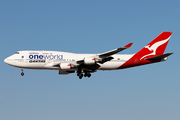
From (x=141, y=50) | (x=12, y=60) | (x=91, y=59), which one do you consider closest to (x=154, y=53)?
(x=141, y=50)

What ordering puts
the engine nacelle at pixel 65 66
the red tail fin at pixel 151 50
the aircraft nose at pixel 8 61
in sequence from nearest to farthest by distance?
the engine nacelle at pixel 65 66, the aircraft nose at pixel 8 61, the red tail fin at pixel 151 50

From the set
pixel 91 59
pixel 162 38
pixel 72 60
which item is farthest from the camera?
pixel 162 38

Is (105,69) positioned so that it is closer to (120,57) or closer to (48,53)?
(120,57)

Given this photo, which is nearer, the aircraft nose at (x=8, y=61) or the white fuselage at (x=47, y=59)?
the white fuselage at (x=47, y=59)

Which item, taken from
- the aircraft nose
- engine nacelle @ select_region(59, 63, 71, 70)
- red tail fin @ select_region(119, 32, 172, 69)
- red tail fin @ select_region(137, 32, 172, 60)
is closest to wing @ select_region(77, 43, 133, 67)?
engine nacelle @ select_region(59, 63, 71, 70)

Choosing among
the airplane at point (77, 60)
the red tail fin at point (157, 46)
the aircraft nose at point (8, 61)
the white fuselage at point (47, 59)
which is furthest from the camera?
the red tail fin at point (157, 46)

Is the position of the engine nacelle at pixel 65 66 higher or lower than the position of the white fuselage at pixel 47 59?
lower

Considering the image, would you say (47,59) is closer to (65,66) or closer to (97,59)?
(65,66)

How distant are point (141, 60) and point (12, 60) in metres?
22.1

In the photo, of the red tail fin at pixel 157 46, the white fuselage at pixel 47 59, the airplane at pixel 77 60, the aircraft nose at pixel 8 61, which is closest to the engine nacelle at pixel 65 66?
the airplane at pixel 77 60

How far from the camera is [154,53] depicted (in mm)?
54344

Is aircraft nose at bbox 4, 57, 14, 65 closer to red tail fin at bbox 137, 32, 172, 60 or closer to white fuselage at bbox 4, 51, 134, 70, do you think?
white fuselage at bbox 4, 51, 134, 70

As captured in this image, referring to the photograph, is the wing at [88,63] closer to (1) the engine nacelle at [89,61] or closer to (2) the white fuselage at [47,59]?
(1) the engine nacelle at [89,61]

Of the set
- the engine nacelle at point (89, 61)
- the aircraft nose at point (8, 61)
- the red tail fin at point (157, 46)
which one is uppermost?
the red tail fin at point (157, 46)
